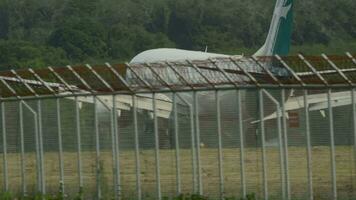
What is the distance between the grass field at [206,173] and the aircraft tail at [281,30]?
2860cm

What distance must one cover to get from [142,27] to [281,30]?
51642mm

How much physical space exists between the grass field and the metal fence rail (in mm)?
23

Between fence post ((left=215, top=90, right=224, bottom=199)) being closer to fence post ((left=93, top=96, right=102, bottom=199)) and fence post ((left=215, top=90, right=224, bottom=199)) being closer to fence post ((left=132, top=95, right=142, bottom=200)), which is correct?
fence post ((left=132, top=95, right=142, bottom=200))

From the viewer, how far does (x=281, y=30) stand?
204 ft

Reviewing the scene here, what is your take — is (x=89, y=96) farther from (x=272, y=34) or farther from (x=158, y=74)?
(x=272, y=34)

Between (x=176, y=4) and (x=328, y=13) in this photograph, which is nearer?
(x=328, y=13)

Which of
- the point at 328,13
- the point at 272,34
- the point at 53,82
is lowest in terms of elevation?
the point at 53,82

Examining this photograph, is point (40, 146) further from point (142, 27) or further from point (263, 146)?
point (142, 27)

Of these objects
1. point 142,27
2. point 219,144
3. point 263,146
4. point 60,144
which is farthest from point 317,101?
point 142,27

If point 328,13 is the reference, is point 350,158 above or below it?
below

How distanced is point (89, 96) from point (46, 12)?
9273cm

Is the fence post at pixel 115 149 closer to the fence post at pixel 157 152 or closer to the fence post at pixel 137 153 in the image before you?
the fence post at pixel 137 153

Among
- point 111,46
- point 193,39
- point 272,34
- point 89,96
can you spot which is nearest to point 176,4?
point 193,39

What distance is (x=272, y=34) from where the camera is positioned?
6203 cm
